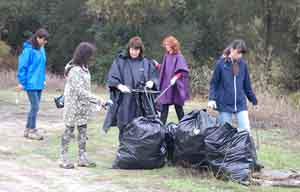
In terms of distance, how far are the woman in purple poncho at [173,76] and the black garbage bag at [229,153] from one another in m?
1.86

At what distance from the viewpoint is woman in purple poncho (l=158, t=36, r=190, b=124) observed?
932 cm

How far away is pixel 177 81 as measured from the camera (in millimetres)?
9336

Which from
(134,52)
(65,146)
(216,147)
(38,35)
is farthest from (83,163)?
(38,35)

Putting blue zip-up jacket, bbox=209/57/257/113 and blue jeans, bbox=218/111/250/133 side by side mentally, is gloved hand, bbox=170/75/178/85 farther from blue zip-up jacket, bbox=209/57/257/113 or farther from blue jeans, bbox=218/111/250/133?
blue jeans, bbox=218/111/250/133

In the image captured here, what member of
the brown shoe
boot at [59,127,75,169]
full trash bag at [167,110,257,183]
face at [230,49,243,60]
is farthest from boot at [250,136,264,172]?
the brown shoe

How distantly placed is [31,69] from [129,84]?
6.53ft

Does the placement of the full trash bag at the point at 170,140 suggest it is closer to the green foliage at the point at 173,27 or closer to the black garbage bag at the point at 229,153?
the black garbage bag at the point at 229,153

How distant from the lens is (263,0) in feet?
98.3

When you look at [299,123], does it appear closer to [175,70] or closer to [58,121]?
[175,70]

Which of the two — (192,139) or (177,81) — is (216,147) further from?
(177,81)

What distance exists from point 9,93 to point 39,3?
2136cm

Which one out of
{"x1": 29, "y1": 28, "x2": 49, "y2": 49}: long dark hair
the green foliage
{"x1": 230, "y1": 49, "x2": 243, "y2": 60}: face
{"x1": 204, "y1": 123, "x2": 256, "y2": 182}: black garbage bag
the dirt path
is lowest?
the dirt path

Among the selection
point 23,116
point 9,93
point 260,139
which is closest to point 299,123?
point 260,139

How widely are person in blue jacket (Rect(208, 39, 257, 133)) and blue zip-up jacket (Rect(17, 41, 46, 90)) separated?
2.82 metres
